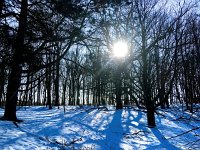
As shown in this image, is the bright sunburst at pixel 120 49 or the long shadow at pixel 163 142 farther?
the bright sunburst at pixel 120 49

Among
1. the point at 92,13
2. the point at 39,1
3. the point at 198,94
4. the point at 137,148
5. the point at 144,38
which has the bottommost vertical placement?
the point at 137,148

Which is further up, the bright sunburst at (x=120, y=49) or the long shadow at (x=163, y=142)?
the bright sunburst at (x=120, y=49)

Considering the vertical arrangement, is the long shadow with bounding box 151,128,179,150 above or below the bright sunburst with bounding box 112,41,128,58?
below

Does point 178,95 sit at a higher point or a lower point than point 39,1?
lower

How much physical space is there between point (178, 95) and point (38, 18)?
287 centimetres

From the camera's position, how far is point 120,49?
15031 mm

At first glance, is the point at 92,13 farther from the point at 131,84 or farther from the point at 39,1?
the point at 131,84

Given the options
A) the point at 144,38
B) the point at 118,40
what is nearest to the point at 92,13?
the point at 144,38

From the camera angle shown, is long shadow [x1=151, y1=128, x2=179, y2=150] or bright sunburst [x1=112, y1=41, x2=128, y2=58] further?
bright sunburst [x1=112, y1=41, x2=128, y2=58]

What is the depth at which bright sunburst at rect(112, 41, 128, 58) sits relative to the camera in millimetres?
13977

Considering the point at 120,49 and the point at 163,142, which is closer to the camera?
the point at 163,142

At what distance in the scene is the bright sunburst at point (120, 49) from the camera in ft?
45.9

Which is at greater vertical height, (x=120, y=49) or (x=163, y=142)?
(x=120, y=49)

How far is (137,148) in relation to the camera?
8641mm
